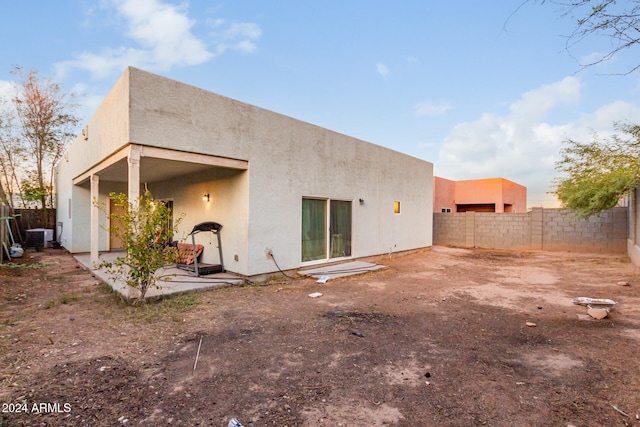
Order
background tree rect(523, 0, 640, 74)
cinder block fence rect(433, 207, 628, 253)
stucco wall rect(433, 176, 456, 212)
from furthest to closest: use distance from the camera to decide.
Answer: stucco wall rect(433, 176, 456, 212), cinder block fence rect(433, 207, 628, 253), background tree rect(523, 0, 640, 74)

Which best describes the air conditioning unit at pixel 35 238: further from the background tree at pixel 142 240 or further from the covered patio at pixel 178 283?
the background tree at pixel 142 240

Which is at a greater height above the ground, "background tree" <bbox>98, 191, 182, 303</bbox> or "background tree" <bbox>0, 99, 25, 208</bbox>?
"background tree" <bbox>0, 99, 25, 208</bbox>

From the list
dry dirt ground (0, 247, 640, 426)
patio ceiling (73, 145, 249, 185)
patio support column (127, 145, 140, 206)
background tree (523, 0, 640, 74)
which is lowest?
dry dirt ground (0, 247, 640, 426)

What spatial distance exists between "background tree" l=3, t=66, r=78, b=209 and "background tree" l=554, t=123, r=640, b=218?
1963 centimetres

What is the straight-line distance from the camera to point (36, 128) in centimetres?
1330

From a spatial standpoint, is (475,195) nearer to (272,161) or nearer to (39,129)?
(272,161)

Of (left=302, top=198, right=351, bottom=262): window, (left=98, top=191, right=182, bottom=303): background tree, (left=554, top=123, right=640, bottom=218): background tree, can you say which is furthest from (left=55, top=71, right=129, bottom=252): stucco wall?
(left=554, top=123, right=640, bottom=218): background tree

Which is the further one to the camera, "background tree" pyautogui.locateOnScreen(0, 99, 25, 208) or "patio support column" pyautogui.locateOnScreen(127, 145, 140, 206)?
"background tree" pyautogui.locateOnScreen(0, 99, 25, 208)

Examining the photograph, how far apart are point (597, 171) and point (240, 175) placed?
10.1m

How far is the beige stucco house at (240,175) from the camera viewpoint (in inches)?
204

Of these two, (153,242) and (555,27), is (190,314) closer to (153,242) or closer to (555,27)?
(153,242)

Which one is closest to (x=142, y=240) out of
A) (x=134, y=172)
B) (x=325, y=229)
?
(x=134, y=172)

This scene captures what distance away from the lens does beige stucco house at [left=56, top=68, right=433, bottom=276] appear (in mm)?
5180

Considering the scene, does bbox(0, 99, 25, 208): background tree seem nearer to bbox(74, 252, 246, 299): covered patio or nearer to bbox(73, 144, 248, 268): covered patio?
bbox(73, 144, 248, 268): covered patio
